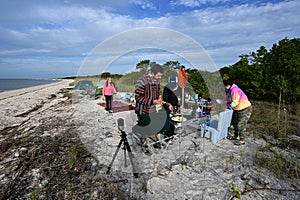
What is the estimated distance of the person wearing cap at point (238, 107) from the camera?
142 inches

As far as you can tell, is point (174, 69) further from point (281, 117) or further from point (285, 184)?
point (281, 117)

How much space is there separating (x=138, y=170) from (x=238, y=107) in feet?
8.46

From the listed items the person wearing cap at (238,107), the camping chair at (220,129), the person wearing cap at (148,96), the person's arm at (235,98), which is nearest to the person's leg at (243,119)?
the person wearing cap at (238,107)

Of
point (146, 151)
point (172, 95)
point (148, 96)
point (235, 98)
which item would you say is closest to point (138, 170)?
point (146, 151)

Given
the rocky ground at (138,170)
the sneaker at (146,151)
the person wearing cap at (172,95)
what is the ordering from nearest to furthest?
the rocky ground at (138,170), the sneaker at (146,151), the person wearing cap at (172,95)

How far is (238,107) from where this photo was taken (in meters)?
3.73

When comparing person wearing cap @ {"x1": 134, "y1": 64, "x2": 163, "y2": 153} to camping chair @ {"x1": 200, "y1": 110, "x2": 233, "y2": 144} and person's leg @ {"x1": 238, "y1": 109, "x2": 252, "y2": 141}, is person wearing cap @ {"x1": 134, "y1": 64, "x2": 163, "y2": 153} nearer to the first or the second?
camping chair @ {"x1": 200, "y1": 110, "x2": 233, "y2": 144}

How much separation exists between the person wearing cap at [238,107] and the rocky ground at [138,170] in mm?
329

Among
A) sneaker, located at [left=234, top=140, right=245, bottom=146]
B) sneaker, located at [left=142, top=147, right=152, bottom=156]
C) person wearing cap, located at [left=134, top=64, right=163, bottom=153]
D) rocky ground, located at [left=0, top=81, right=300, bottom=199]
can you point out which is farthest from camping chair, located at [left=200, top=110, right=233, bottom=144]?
person wearing cap, located at [left=134, top=64, right=163, bottom=153]

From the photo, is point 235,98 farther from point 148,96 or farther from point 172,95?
point 148,96

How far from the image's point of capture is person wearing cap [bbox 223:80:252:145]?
3.60m

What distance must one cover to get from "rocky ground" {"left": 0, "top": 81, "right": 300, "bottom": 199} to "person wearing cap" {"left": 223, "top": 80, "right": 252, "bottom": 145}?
33 centimetres

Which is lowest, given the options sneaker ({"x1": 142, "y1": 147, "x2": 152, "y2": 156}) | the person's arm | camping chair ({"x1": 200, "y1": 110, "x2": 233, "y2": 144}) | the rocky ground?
the rocky ground

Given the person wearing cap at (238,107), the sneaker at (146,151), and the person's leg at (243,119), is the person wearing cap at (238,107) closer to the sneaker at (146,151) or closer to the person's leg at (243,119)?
the person's leg at (243,119)
